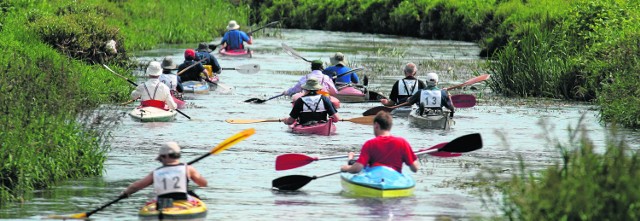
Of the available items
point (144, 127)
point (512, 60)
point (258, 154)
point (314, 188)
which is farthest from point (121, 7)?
point (314, 188)

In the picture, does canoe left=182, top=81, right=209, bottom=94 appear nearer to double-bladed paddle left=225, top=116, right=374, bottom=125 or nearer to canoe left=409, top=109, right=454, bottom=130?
double-bladed paddle left=225, top=116, right=374, bottom=125

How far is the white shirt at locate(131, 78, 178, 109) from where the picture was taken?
24.9m

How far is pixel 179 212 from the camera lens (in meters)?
13.9

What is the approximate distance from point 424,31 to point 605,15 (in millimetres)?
26235

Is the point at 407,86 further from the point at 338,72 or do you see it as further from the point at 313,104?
the point at 338,72

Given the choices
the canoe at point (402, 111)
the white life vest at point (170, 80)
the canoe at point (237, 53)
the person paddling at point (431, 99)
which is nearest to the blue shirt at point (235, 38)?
the canoe at point (237, 53)

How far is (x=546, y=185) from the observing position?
36.1 ft

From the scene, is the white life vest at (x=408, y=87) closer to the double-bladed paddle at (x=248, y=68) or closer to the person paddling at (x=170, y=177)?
the double-bladed paddle at (x=248, y=68)

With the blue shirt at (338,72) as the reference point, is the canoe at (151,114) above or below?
below

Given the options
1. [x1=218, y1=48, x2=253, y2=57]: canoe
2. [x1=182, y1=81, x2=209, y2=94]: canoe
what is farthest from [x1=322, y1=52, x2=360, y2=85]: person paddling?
[x1=218, y1=48, x2=253, y2=57]: canoe

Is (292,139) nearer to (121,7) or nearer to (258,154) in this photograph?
(258,154)

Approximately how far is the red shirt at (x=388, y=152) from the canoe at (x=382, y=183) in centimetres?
9

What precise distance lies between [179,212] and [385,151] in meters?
3.13

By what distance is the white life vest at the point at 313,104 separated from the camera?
2305 cm
